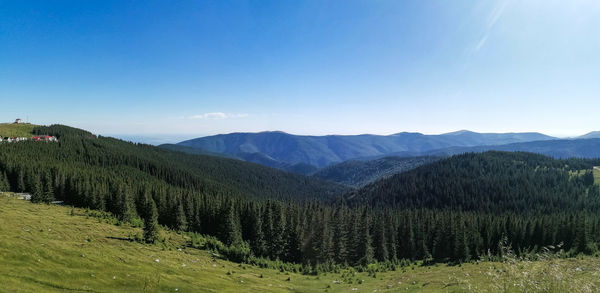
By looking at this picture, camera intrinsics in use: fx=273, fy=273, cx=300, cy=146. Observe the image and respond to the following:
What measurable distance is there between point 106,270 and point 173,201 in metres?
70.1

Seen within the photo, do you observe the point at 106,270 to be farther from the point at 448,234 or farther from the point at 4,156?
the point at 4,156

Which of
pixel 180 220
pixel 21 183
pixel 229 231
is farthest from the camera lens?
pixel 21 183

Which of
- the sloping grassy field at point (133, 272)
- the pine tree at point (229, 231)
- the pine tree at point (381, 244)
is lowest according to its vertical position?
the pine tree at point (381, 244)

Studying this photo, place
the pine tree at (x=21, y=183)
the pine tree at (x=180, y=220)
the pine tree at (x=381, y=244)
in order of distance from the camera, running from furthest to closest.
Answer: the pine tree at (x=21, y=183) → the pine tree at (x=381, y=244) → the pine tree at (x=180, y=220)

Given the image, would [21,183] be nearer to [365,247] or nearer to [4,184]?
[4,184]

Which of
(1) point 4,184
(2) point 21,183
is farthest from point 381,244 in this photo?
(1) point 4,184

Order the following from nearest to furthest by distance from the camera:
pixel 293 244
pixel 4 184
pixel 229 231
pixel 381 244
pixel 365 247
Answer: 1. pixel 229 231
2. pixel 365 247
3. pixel 293 244
4. pixel 381 244
5. pixel 4 184

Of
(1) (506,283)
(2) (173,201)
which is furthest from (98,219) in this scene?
(1) (506,283)

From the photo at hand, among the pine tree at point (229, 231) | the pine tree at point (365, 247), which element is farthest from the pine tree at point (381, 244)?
the pine tree at point (229, 231)

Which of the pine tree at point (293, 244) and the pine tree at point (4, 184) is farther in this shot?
the pine tree at point (4, 184)

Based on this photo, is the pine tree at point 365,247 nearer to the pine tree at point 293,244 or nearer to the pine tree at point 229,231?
the pine tree at point 293,244

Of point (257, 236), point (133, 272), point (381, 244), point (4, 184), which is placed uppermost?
point (4, 184)

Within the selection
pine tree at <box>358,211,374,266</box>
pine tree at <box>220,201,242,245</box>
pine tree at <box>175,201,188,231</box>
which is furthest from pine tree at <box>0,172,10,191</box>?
pine tree at <box>358,211,374,266</box>

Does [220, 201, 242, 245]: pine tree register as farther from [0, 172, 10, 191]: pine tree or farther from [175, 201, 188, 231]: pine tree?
[0, 172, 10, 191]: pine tree
